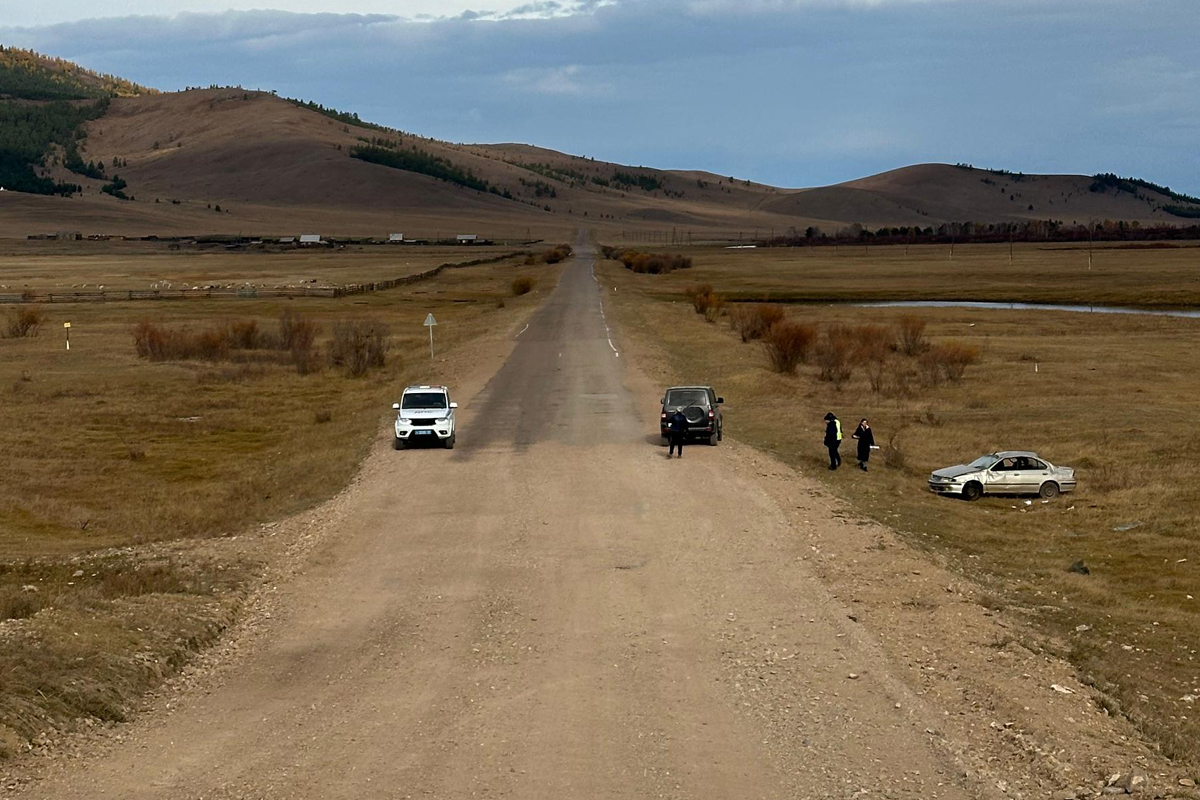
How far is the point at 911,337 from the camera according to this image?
6234cm

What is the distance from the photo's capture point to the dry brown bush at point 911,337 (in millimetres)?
60969

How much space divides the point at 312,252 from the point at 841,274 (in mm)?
83196

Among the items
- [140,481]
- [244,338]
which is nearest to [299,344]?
[244,338]

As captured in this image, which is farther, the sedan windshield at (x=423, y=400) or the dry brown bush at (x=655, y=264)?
the dry brown bush at (x=655, y=264)

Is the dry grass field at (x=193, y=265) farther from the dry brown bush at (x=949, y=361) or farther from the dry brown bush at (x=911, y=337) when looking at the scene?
the dry brown bush at (x=949, y=361)

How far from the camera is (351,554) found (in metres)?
20.4

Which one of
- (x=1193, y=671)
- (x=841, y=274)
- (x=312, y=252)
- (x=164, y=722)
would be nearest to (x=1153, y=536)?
(x=1193, y=671)

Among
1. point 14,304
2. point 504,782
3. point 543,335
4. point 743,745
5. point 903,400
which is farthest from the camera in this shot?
point 14,304

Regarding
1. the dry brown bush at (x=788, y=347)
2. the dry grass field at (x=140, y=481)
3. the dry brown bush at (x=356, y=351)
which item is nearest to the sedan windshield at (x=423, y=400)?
the dry grass field at (x=140, y=481)

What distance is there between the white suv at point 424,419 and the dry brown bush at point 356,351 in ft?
72.9

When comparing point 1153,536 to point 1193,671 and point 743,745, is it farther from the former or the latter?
point 743,745

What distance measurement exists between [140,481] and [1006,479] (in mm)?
21661

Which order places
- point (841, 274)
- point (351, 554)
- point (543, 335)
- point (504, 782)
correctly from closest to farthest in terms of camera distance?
point (504, 782) < point (351, 554) < point (543, 335) < point (841, 274)

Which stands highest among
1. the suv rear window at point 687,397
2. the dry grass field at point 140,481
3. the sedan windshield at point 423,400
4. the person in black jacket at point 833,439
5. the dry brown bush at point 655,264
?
the dry brown bush at point 655,264
